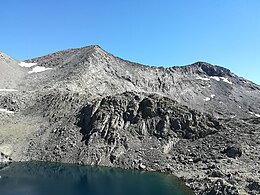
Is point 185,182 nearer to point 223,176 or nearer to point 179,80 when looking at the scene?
point 223,176

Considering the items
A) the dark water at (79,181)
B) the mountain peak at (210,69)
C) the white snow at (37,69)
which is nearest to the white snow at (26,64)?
the white snow at (37,69)

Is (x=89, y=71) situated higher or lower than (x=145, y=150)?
higher

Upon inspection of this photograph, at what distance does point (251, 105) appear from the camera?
522ft

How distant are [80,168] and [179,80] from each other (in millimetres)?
98577

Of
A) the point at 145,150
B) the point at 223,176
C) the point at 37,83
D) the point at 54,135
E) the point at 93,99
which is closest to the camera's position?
the point at 223,176

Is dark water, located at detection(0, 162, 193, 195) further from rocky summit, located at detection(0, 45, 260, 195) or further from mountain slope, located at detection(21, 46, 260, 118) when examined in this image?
mountain slope, located at detection(21, 46, 260, 118)

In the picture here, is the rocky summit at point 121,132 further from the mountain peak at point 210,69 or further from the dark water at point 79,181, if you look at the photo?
the mountain peak at point 210,69

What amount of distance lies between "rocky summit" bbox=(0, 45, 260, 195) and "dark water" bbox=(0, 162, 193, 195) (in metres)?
4.04

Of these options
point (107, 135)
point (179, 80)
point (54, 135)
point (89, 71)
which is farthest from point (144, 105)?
point (179, 80)

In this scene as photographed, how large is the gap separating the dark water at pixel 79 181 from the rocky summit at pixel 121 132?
13.3 feet

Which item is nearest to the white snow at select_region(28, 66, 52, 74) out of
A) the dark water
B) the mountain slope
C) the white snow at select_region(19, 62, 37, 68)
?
the mountain slope

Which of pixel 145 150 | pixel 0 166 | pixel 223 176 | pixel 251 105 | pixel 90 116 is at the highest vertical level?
pixel 251 105

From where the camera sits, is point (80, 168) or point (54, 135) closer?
point (80, 168)

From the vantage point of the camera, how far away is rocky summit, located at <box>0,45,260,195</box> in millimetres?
68250
